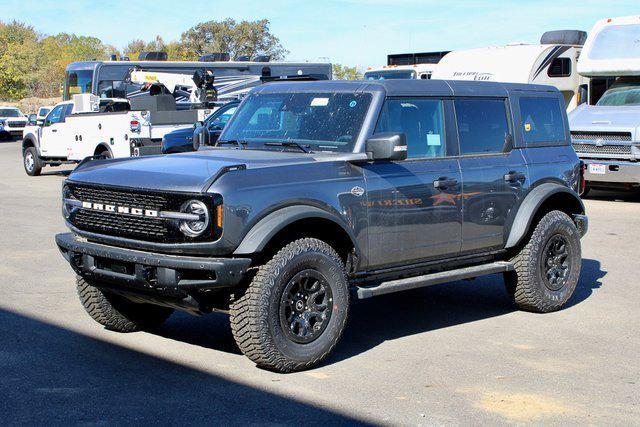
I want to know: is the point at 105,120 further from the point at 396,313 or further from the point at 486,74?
the point at 396,313

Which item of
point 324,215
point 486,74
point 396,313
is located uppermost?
point 486,74

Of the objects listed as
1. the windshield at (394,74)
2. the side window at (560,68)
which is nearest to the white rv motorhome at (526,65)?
the side window at (560,68)

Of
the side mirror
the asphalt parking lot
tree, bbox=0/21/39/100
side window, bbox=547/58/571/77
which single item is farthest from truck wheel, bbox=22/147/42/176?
tree, bbox=0/21/39/100

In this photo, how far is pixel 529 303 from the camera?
26.7ft

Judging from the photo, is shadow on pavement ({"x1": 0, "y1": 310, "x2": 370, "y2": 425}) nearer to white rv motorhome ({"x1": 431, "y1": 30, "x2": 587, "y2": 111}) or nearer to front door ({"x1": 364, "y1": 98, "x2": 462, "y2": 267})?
front door ({"x1": 364, "y1": 98, "x2": 462, "y2": 267})

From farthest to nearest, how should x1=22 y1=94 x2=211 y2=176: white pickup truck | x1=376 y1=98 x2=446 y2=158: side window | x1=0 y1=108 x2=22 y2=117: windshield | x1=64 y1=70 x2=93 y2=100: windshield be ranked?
x1=0 y1=108 x2=22 y2=117: windshield, x1=64 y1=70 x2=93 y2=100: windshield, x1=22 y1=94 x2=211 y2=176: white pickup truck, x1=376 y1=98 x2=446 y2=158: side window

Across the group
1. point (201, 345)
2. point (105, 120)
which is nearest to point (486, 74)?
point (105, 120)

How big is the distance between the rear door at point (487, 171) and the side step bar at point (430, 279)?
15cm

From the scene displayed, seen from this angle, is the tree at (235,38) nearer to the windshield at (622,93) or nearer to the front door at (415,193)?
the windshield at (622,93)

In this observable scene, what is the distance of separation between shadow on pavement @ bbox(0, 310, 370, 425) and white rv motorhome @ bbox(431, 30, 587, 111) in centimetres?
1672

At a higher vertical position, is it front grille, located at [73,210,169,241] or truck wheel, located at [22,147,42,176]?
front grille, located at [73,210,169,241]

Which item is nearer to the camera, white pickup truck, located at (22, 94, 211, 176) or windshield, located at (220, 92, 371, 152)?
windshield, located at (220, 92, 371, 152)

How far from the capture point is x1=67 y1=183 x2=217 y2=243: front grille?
19.9 ft

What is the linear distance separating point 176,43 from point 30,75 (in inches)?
578
